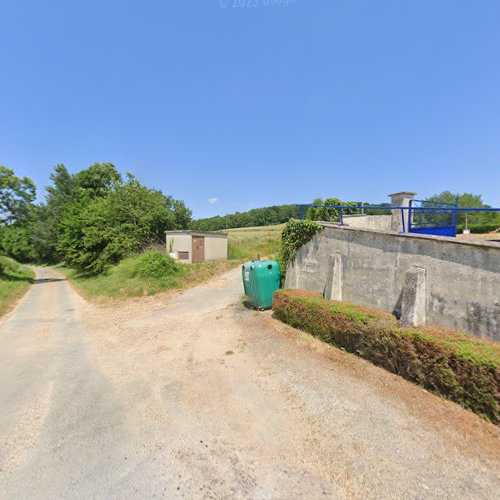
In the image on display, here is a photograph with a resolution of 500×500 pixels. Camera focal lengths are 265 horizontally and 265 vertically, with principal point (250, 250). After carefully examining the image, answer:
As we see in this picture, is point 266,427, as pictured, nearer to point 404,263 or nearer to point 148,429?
point 148,429

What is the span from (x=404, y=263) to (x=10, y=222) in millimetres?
31439

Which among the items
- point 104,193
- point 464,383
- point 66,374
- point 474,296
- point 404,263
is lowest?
point 66,374

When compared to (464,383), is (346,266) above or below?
above

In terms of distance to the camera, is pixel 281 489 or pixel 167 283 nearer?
pixel 281 489

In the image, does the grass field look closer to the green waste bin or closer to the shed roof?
the shed roof

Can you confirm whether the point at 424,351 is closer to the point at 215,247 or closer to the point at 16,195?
the point at 215,247

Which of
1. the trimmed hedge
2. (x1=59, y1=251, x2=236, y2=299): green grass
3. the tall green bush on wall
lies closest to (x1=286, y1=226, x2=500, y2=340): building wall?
the tall green bush on wall

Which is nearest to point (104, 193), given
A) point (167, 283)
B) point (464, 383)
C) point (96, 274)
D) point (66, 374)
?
point (96, 274)

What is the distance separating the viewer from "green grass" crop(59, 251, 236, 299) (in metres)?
15.2

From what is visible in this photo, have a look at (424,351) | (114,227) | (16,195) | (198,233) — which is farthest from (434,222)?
(16,195)

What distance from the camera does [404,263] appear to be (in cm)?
633

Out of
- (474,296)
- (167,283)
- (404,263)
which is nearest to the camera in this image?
(474,296)

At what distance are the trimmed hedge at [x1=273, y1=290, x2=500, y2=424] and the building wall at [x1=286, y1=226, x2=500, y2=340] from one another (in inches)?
21.3

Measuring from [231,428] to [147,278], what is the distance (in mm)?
13252
